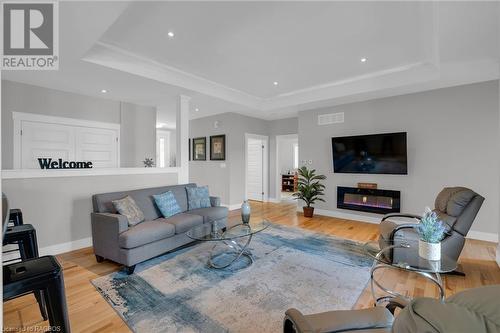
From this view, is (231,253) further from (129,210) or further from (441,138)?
(441,138)

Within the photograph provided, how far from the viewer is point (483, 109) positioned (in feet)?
12.7

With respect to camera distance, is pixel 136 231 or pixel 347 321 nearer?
pixel 347 321

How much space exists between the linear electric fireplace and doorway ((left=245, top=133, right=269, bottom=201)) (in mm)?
2592

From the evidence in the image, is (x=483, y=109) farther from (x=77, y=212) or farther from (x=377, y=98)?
(x=77, y=212)

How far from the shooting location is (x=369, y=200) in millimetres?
4992

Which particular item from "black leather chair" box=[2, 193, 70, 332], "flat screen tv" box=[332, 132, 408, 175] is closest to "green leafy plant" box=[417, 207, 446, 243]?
"black leather chair" box=[2, 193, 70, 332]

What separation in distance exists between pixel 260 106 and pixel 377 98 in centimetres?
251

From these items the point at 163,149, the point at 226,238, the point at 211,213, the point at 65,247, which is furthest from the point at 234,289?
the point at 163,149

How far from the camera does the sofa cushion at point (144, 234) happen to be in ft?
9.03

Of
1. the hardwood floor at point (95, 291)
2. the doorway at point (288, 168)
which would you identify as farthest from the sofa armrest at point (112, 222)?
the doorway at point (288, 168)

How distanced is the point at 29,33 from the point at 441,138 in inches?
231

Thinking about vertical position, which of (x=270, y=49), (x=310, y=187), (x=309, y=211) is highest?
(x=270, y=49)

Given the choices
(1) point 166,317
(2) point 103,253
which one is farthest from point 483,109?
(2) point 103,253

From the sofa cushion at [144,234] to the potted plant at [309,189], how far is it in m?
3.24
